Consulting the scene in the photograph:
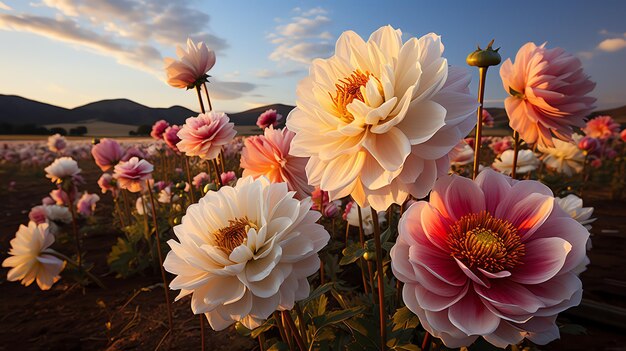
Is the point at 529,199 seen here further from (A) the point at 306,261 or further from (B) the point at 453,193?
(A) the point at 306,261

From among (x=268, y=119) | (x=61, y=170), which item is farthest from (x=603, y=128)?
(x=61, y=170)

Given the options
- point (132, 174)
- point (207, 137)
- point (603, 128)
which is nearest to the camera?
point (207, 137)

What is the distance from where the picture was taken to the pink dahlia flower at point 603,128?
17.8ft

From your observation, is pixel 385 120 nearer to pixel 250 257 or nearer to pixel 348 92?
pixel 348 92

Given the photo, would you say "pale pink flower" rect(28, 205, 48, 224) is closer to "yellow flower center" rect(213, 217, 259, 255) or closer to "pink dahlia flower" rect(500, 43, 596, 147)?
"yellow flower center" rect(213, 217, 259, 255)

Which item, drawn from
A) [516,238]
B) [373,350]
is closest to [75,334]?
[373,350]

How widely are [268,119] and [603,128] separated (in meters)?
5.74

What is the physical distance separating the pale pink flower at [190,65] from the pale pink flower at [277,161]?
0.67 meters

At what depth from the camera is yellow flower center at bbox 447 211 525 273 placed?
634mm

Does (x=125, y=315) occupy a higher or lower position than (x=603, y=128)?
lower

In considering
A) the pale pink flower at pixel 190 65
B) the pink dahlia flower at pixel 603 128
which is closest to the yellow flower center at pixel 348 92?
the pale pink flower at pixel 190 65

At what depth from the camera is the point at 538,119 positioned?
1.16 meters

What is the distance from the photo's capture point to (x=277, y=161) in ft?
3.75

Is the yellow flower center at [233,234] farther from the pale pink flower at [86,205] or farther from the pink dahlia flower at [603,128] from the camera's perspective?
the pink dahlia flower at [603,128]
